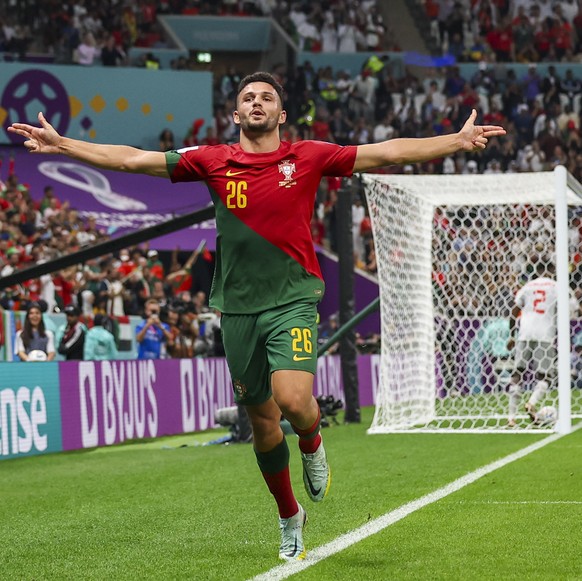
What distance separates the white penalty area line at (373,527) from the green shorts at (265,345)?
798 mm

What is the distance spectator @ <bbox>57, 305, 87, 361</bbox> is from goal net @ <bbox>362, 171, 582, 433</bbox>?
3760 mm

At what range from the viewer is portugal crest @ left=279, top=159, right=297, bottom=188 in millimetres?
6047

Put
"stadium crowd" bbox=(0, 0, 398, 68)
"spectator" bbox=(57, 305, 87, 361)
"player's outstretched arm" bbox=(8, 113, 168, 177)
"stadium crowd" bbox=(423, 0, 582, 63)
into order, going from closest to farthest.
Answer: "player's outstretched arm" bbox=(8, 113, 168, 177) → "spectator" bbox=(57, 305, 87, 361) → "stadium crowd" bbox=(0, 0, 398, 68) → "stadium crowd" bbox=(423, 0, 582, 63)

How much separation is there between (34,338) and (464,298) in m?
5.97

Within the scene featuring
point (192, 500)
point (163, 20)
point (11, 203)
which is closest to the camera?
point (192, 500)

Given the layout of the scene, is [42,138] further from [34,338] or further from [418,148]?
[34,338]

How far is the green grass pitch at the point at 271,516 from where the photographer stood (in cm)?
583

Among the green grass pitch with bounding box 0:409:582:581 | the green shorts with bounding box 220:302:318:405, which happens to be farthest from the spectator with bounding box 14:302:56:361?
the green shorts with bounding box 220:302:318:405

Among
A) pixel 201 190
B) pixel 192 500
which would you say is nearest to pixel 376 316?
pixel 201 190

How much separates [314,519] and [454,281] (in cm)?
987

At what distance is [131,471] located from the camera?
11.2 meters

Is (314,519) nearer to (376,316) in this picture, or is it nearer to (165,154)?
(165,154)

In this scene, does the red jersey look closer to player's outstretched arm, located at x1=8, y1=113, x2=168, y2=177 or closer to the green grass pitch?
player's outstretched arm, located at x1=8, y1=113, x2=168, y2=177

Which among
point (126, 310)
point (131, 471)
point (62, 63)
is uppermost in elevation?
point (62, 63)
